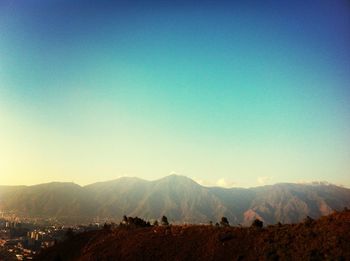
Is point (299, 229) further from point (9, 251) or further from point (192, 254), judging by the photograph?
point (9, 251)

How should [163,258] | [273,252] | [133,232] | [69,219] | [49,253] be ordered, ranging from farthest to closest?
[69,219]
[49,253]
[133,232]
[163,258]
[273,252]

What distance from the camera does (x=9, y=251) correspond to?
7438 centimetres

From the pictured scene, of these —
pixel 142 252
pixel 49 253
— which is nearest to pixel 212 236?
pixel 142 252

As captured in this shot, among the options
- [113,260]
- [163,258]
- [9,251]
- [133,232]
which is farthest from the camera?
[9,251]

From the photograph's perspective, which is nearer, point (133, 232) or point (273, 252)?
point (273, 252)

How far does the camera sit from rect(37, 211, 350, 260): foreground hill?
2584 centimetres

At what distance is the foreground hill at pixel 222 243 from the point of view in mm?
25836

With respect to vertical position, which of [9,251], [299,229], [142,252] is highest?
[299,229]

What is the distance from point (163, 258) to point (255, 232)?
829 cm

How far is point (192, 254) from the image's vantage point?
104ft

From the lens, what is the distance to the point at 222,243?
3206 centimetres

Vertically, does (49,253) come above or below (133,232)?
below

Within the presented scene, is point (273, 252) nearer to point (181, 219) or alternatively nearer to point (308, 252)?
point (308, 252)

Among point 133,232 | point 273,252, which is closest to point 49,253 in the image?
point 133,232
